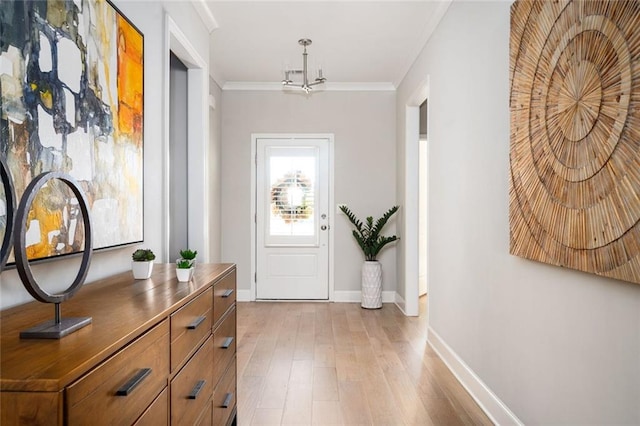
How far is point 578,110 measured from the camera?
61.8 inches

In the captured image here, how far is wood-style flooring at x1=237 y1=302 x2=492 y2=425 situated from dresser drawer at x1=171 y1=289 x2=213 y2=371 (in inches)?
37.1

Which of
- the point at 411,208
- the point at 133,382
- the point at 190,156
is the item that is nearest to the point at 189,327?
the point at 133,382

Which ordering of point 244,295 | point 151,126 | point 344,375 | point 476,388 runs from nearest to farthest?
point 151,126 < point 476,388 < point 344,375 < point 244,295

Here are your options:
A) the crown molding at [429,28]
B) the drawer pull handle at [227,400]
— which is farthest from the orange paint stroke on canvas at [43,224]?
the crown molding at [429,28]

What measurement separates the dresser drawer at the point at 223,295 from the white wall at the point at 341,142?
130 inches

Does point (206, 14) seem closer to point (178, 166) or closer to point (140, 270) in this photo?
point (178, 166)

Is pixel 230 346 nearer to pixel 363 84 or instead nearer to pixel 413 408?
pixel 413 408

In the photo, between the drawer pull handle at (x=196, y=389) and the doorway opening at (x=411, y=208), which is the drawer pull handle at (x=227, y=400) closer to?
the drawer pull handle at (x=196, y=389)

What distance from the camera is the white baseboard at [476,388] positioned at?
87.6 inches

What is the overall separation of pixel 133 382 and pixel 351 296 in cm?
462

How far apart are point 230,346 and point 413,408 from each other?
1.16 m

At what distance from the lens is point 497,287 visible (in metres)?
2.34

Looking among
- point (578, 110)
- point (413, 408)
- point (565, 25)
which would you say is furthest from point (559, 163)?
point (413, 408)

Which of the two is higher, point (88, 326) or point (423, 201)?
point (423, 201)
